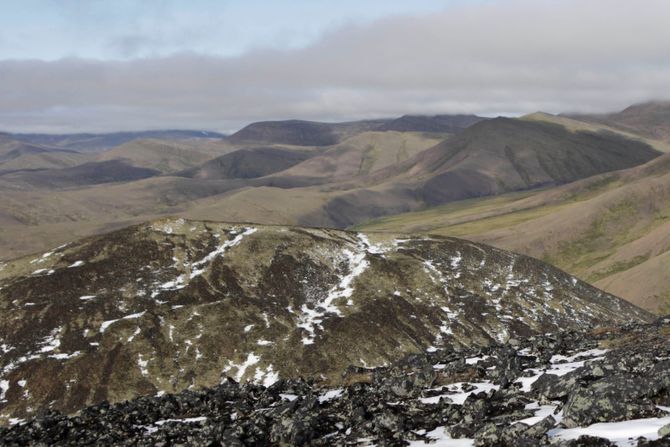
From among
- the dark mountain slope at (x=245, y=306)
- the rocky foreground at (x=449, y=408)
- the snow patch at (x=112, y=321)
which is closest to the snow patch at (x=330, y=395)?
the rocky foreground at (x=449, y=408)

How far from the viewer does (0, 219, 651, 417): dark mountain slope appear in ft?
347

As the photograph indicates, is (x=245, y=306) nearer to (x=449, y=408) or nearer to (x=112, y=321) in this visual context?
(x=112, y=321)

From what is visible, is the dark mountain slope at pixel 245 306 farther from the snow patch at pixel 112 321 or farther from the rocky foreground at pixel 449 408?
the rocky foreground at pixel 449 408

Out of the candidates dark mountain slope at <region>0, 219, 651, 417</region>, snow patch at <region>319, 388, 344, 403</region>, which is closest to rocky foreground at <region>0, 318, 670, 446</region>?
snow patch at <region>319, 388, 344, 403</region>

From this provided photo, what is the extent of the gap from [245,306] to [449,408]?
9720 cm

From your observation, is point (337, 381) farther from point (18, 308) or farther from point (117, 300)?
point (18, 308)

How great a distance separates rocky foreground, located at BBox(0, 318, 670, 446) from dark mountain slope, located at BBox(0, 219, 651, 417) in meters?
43.5

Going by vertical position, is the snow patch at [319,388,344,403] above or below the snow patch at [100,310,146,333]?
above

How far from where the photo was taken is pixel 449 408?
3569 cm

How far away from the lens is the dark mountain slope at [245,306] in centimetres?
10562

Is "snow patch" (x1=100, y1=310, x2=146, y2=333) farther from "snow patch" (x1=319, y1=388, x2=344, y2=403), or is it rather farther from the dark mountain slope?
"snow patch" (x1=319, y1=388, x2=344, y2=403)

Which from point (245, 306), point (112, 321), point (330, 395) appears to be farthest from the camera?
point (245, 306)

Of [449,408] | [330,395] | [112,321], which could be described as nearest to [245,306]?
[112,321]

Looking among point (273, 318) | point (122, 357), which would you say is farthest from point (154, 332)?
point (273, 318)
